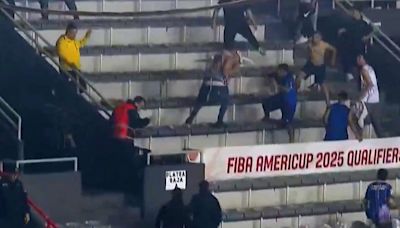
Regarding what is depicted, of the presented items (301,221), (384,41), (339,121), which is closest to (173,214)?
(301,221)

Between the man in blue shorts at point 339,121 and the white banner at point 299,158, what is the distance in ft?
0.54

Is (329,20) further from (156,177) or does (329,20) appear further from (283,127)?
(156,177)

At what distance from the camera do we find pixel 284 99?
76.7 ft

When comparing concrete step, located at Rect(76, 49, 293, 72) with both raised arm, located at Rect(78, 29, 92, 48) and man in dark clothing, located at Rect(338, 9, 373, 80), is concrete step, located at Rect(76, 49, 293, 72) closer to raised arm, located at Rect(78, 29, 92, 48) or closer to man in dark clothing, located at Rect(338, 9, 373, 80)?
raised arm, located at Rect(78, 29, 92, 48)

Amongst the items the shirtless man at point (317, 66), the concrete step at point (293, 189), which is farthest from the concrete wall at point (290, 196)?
the shirtless man at point (317, 66)

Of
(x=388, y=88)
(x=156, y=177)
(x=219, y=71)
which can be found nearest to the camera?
(x=156, y=177)

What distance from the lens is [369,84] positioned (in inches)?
951

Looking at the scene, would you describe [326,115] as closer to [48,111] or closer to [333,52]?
[333,52]

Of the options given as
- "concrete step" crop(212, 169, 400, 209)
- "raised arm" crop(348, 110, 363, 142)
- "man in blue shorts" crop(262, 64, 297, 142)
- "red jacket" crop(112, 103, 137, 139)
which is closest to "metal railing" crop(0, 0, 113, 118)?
"red jacket" crop(112, 103, 137, 139)

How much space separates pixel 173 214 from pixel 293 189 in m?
2.50

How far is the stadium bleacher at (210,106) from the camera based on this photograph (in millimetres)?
22656

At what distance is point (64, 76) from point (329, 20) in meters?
4.69

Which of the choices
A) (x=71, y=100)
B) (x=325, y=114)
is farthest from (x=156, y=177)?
Result: (x=325, y=114)

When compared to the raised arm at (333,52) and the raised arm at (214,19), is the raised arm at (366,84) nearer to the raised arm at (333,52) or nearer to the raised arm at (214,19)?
the raised arm at (333,52)
